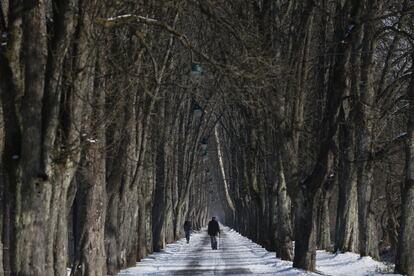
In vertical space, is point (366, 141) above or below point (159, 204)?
above

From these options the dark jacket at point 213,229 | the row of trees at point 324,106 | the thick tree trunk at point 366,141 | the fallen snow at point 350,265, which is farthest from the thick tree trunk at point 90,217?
the dark jacket at point 213,229

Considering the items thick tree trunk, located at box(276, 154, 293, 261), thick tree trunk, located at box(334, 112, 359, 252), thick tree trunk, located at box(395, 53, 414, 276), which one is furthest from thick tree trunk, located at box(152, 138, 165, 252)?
thick tree trunk, located at box(395, 53, 414, 276)

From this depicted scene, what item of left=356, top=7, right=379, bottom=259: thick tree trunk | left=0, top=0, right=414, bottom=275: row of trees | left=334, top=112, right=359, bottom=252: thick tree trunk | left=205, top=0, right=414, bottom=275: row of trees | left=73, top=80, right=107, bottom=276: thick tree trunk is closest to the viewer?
left=0, top=0, right=414, bottom=275: row of trees

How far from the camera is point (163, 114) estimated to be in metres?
33.0

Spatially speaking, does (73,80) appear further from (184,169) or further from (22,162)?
(184,169)

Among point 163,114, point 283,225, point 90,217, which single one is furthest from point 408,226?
point 163,114

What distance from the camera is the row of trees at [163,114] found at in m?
10.7

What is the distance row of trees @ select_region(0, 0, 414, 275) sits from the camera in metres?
10.7

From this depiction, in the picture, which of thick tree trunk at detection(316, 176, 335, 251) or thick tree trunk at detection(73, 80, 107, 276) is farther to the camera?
thick tree trunk at detection(316, 176, 335, 251)

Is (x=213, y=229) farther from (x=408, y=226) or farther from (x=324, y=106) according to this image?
(x=408, y=226)

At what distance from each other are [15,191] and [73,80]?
2.11m

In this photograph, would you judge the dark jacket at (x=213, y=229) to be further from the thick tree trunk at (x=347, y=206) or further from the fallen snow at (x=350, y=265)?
the fallen snow at (x=350, y=265)

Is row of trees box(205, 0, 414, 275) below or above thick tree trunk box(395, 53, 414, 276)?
above

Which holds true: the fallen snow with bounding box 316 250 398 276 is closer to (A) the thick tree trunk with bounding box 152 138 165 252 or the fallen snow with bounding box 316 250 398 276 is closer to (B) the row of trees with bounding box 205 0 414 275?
(B) the row of trees with bounding box 205 0 414 275
